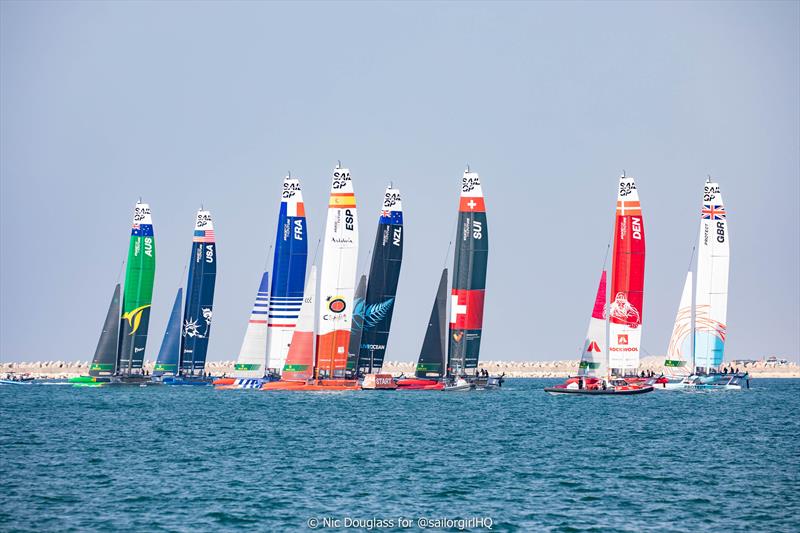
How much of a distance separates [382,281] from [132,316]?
2072cm

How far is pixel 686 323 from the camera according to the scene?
→ 3770 inches

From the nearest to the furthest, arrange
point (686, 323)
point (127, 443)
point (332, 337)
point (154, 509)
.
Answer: point (154, 509) → point (127, 443) → point (332, 337) → point (686, 323)

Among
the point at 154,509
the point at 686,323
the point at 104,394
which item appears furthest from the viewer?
the point at 686,323

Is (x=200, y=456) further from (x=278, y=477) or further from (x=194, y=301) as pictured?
(x=194, y=301)

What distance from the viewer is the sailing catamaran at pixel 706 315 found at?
92.1 metres

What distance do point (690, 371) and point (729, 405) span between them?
598 inches

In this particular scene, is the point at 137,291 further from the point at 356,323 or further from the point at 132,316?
the point at 356,323

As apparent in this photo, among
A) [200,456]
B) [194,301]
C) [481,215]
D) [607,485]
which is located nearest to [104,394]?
[194,301]

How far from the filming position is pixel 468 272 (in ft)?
282

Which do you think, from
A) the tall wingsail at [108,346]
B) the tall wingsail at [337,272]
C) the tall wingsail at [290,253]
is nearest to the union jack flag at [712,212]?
the tall wingsail at [337,272]

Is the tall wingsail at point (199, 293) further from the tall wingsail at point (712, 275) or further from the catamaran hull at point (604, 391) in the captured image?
the tall wingsail at point (712, 275)

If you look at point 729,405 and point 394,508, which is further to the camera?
point 729,405

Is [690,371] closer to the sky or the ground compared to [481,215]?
closer to the ground

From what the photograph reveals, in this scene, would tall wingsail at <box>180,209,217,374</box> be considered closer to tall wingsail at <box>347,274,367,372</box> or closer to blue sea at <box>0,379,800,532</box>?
tall wingsail at <box>347,274,367,372</box>
